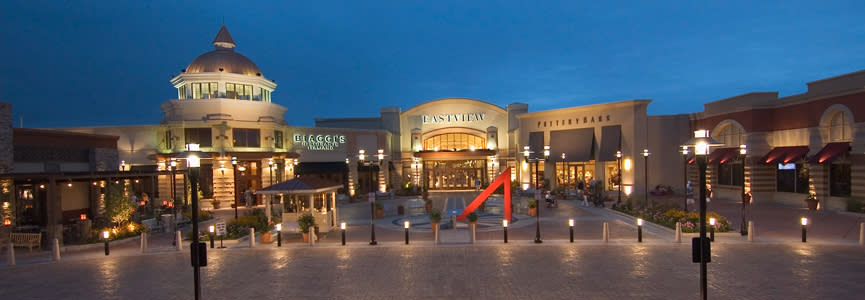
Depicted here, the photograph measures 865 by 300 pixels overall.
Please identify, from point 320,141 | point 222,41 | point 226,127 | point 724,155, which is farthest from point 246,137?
point 724,155

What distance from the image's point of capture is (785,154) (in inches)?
1136

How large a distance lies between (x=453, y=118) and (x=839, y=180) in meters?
30.6

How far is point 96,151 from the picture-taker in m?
28.5

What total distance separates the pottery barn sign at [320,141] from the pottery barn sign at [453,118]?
10.0 m

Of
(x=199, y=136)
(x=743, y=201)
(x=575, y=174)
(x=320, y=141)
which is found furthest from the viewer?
(x=575, y=174)

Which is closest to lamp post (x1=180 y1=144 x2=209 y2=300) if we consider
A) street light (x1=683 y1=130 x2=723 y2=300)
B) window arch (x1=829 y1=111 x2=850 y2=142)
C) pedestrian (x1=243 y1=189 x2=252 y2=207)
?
street light (x1=683 y1=130 x2=723 y2=300)

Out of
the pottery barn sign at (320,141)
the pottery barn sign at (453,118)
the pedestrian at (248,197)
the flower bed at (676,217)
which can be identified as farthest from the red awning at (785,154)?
the pedestrian at (248,197)

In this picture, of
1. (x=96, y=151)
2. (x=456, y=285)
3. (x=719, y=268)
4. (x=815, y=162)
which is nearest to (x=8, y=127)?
(x=96, y=151)

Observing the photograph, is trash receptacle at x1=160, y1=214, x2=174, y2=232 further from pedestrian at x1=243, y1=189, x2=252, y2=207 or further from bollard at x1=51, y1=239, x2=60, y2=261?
pedestrian at x1=243, y1=189, x2=252, y2=207

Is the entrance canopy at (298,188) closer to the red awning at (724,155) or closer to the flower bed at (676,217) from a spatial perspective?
the flower bed at (676,217)

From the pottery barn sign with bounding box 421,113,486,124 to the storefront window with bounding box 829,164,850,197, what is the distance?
28.2 metres

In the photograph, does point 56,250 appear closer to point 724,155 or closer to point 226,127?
point 226,127

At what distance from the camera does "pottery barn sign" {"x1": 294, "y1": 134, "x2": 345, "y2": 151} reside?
40.5 m

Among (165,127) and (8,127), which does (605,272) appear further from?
(165,127)
